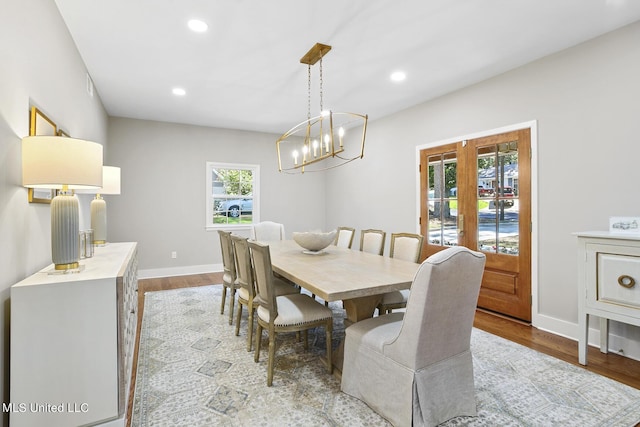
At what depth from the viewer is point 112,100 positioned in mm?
4441

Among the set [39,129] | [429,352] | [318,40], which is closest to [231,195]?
[318,40]

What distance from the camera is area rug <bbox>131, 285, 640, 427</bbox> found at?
1.84 m

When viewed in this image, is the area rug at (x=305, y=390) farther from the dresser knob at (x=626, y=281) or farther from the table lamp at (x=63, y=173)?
the table lamp at (x=63, y=173)

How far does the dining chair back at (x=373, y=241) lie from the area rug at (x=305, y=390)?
1.02m

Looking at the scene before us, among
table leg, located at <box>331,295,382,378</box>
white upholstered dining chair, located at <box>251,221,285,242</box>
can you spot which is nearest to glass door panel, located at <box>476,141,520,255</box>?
table leg, located at <box>331,295,382,378</box>

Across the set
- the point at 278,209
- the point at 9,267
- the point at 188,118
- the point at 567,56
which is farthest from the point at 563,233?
the point at 188,118

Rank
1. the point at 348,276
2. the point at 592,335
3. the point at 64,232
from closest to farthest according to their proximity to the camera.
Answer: the point at 64,232, the point at 348,276, the point at 592,335

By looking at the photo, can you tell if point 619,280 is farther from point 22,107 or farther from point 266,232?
point 22,107

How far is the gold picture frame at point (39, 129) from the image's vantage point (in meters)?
1.93

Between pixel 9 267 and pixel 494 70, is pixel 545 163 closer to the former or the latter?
pixel 494 70

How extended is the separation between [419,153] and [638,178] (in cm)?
242

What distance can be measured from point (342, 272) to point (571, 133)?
258 cm

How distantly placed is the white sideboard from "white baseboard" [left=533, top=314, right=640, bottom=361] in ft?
11.9

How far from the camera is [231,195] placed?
6.27 m
